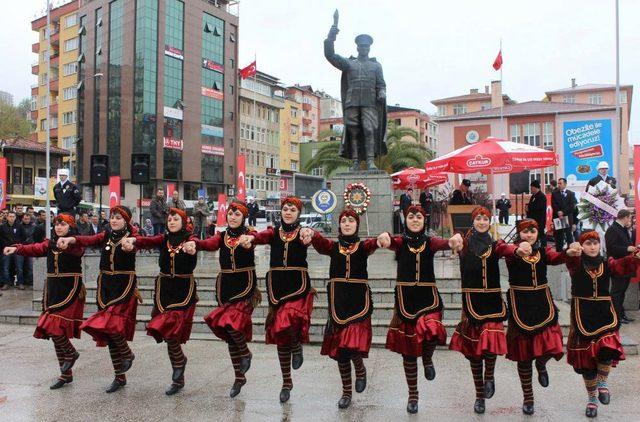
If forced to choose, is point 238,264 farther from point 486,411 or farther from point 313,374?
point 486,411

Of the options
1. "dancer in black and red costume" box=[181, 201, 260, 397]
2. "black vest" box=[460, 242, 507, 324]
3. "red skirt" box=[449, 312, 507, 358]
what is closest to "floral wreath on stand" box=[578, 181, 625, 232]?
"black vest" box=[460, 242, 507, 324]

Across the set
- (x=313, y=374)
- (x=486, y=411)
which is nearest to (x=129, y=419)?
(x=313, y=374)

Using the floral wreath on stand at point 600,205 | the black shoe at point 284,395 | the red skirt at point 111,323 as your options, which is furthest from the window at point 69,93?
the black shoe at point 284,395

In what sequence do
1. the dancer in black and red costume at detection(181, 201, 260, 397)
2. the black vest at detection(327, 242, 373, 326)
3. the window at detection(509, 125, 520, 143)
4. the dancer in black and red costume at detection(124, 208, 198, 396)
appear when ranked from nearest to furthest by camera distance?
the black vest at detection(327, 242, 373, 326)
the dancer in black and red costume at detection(181, 201, 260, 397)
the dancer in black and red costume at detection(124, 208, 198, 396)
the window at detection(509, 125, 520, 143)

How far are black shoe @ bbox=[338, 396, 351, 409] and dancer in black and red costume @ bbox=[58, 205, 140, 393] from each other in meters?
2.37

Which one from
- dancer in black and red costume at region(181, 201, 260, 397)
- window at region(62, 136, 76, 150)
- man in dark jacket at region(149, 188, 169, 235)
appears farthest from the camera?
window at region(62, 136, 76, 150)

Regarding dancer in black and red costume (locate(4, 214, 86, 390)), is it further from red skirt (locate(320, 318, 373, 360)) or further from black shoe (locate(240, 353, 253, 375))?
red skirt (locate(320, 318, 373, 360))

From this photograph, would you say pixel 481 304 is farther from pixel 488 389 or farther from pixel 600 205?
pixel 600 205

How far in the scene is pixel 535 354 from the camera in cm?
532

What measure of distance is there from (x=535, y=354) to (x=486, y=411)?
2.37 ft

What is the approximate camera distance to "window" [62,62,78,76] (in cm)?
5909

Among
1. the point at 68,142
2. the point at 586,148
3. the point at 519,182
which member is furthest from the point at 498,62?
the point at 68,142

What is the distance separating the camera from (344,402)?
558 cm

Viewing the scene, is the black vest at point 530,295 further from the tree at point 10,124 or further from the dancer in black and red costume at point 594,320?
the tree at point 10,124
